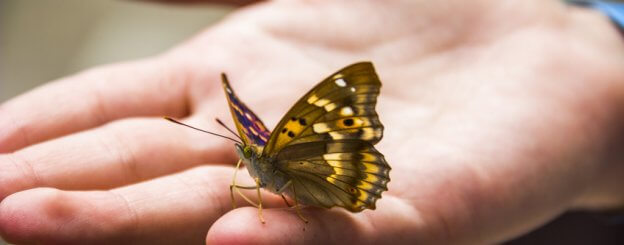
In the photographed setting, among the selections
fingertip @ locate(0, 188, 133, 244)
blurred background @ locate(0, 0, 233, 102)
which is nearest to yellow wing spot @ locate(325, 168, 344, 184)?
fingertip @ locate(0, 188, 133, 244)

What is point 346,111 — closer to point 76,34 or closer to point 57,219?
point 57,219

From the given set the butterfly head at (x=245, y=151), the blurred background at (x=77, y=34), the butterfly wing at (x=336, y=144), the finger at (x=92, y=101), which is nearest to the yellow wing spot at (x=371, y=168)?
the butterfly wing at (x=336, y=144)

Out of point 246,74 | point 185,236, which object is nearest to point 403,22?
point 246,74

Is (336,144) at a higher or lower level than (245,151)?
higher

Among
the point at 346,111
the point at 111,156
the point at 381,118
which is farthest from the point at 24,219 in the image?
the point at 381,118

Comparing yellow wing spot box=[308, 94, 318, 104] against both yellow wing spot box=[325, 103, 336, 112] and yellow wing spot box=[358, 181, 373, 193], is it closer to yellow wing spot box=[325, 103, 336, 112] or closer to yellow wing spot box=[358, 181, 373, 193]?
yellow wing spot box=[325, 103, 336, 112]

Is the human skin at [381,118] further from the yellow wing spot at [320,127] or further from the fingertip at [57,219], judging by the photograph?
the yellow wing spot at [320,127]
